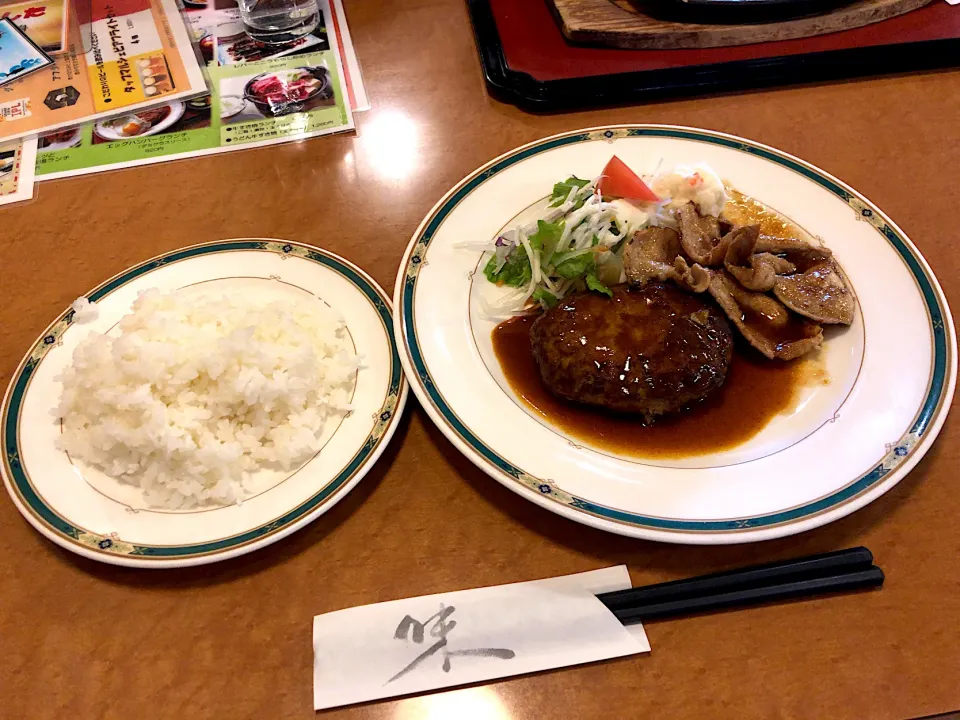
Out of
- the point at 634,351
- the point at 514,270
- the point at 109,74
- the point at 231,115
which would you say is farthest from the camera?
the point at 109,74

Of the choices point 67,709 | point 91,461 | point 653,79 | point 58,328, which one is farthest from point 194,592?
point 653,79

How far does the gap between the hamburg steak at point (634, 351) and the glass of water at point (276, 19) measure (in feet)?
7.22

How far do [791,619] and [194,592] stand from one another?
149 centimetres

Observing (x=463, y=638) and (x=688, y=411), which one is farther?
(x=688, y=411)

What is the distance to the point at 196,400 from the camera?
166cm

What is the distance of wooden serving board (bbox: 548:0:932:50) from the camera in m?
2.75

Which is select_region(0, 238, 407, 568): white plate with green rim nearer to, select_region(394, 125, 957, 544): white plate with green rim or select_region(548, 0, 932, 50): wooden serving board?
select_region(394, 125, 957, 544): white plate with green rim

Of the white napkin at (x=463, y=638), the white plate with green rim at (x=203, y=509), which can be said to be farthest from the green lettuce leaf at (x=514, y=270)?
the white napkin at (x=463, y=638)

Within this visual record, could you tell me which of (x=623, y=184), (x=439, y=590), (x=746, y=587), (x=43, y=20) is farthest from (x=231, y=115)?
(x=746, y=587)

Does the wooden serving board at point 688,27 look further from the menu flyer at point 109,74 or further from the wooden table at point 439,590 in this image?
the menu flyer at point 109,74

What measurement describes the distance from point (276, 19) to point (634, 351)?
2.57m

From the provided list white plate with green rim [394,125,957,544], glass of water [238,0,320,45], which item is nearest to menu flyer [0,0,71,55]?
glass of water [238,0,320,45]

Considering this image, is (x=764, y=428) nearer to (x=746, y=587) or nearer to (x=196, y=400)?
(x=746, y=587)

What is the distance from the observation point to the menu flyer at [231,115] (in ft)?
8.56
